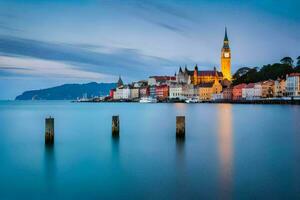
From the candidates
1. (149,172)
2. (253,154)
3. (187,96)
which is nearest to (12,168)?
(149,172)

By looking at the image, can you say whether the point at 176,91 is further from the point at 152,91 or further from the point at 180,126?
the point at 180,126

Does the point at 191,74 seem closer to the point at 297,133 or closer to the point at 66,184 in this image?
the point at 297,133

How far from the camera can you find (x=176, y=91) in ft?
586

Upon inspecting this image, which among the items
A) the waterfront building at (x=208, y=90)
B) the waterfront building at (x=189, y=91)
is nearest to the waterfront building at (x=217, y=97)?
the waterfront building at (x=208, y=90)

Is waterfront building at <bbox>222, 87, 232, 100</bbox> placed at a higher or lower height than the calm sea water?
higher

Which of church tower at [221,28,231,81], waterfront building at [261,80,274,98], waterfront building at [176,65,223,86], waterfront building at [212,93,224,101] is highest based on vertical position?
church tower at [221,28,231,81]

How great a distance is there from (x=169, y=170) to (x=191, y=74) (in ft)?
557

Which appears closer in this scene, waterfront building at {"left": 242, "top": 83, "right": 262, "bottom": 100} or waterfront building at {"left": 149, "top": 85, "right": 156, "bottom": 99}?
waterfront building at {"left": 242, "top": 83, "right": 262, "bottom": 100}

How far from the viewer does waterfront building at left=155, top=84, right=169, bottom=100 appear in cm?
18525

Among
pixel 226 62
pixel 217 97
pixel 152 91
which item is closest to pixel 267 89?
pixel 217 97

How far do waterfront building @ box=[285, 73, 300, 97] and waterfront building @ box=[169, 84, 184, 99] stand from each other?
6015 centimetres

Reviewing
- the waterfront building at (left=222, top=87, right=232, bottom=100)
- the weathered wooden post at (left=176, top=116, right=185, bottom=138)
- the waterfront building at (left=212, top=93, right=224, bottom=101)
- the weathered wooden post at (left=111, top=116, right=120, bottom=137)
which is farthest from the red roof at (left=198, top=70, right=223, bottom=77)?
the weathered wooden post at (left=176, top=116, right=185, bottom=138)

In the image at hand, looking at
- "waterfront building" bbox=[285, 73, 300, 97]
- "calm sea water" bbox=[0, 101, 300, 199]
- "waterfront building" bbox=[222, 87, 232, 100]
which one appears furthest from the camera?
"waterfront building" bbox=[222, 87, 232, 100]

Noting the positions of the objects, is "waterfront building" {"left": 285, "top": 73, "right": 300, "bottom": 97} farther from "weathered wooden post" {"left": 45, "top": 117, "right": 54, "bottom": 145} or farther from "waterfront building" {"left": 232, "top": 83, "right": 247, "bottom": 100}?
"weathered wooden post" {"left": 45, "top": 117, "right": 54, "bottom": 145}
